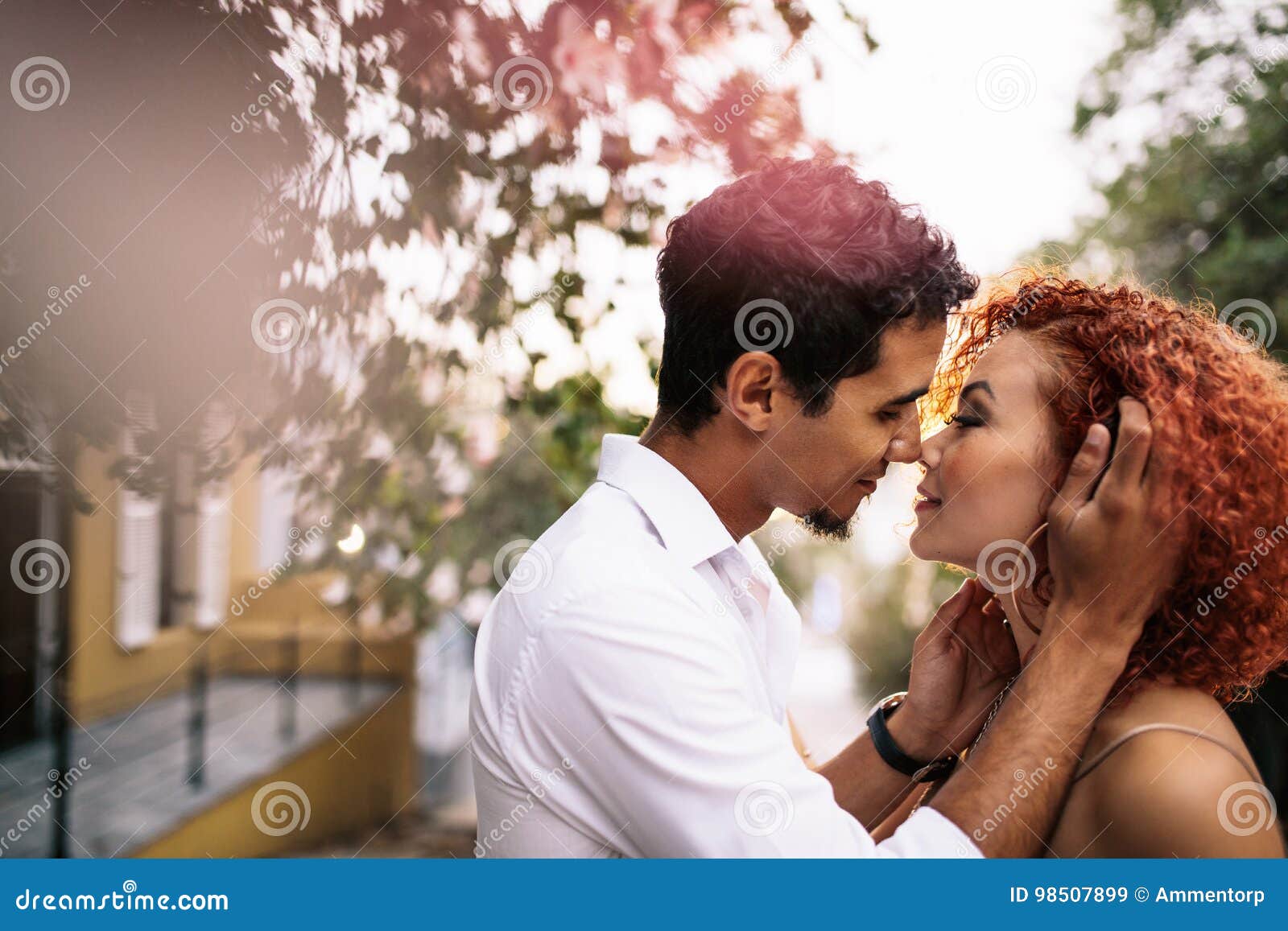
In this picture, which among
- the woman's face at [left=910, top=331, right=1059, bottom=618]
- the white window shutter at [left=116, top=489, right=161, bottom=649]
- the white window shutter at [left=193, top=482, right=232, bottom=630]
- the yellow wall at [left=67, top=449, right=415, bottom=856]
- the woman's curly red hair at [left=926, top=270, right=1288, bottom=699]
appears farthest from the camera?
the white window shutter at [left=193, top=482, right=232, bottom=630]

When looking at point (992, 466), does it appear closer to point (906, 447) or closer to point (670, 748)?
point (906, 447)

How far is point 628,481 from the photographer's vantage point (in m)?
1.88

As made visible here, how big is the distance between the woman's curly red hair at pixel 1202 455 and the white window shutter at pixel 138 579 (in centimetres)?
537

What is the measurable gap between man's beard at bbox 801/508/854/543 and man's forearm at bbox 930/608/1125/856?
1.85 feet

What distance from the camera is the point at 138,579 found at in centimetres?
616

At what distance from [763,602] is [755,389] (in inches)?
18.3

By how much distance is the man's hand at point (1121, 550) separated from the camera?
166 cm

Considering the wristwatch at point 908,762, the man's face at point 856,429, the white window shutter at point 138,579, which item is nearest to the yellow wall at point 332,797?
the white window shutter at point 138,579

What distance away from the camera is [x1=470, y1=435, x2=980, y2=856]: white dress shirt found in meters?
1.49

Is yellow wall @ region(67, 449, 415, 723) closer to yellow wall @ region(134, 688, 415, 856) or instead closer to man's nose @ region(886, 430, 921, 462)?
yellow wall @ region(134, 688, 415, 856)

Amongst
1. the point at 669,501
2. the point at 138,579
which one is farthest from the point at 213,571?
the point at 669,501

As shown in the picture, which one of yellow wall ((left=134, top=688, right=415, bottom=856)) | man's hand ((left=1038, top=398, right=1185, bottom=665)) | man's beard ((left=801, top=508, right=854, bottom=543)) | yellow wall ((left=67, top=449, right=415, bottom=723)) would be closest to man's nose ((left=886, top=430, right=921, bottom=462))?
man's beard ((left=801, top=508, right=854, bottom=543))

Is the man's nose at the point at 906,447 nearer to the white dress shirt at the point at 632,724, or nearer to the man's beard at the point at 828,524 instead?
the man's beard at the point at 828,524

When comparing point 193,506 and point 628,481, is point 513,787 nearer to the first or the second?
point 628,481
